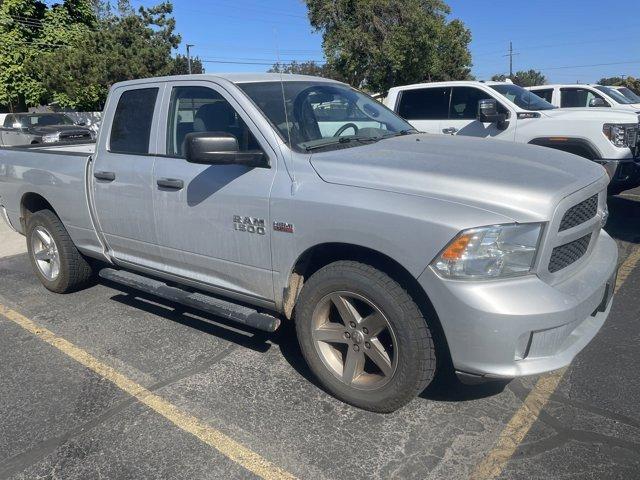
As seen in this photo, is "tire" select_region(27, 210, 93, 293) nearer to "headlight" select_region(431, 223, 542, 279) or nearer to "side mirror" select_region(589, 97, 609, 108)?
"headlight" select_region(431, 223, 542, 279)

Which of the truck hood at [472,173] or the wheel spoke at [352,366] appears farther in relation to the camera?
the wheel spoke at [352,366]

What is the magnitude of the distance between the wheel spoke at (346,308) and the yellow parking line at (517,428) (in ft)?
3.16

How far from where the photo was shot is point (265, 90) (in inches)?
144

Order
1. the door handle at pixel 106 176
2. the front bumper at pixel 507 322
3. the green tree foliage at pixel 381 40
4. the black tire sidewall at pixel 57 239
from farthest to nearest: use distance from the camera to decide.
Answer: the green tree foliage at pixel 381 40 → the black tire sidewall at pixel 57 239 → the door handle at pixel 106 176 → the front bumper at pixel 507 322

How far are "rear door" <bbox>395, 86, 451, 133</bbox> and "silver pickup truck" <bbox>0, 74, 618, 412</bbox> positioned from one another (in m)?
4.89

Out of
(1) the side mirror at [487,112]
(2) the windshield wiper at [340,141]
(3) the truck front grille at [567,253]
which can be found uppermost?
(2) the windshield wiper at [340,141]

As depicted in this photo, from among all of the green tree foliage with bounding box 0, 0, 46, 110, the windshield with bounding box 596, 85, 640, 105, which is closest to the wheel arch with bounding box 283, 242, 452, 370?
the windshield with bounding box 596, 85, 640, 105

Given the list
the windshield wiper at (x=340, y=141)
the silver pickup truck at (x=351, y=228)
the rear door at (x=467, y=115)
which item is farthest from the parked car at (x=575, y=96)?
the windshield wiper at (x=340, y=141)

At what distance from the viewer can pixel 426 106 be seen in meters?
9.20

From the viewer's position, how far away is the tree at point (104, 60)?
20.2 meters

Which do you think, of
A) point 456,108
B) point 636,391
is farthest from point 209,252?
point 456,108

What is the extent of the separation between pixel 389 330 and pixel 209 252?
140 cm

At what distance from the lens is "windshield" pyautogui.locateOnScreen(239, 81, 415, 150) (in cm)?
346

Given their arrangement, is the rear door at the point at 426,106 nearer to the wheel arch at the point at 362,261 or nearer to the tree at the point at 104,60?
the wheel arch at the point at 362,261
